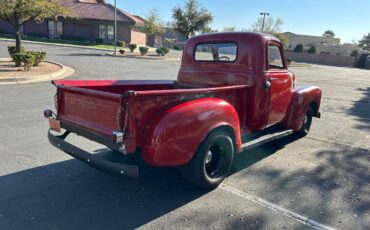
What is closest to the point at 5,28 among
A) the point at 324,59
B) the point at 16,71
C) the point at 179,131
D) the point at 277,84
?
the point at 16,71

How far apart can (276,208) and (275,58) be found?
271cm

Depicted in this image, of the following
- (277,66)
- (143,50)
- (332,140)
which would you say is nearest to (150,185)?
(277,66)

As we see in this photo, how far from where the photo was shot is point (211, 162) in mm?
4184

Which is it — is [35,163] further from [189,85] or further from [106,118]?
[189,85]

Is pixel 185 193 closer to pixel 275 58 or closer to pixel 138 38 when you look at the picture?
pixel 275 58

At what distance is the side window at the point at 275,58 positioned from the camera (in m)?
5.15

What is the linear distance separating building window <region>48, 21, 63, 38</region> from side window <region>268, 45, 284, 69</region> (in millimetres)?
39027

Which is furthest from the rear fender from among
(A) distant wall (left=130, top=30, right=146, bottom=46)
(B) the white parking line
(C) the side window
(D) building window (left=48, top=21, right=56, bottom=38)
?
(D) building window (left=48, top=21, right=56, bottom=38)

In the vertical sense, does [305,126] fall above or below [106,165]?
below

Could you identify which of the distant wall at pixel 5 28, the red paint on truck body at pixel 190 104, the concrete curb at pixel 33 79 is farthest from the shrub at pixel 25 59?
the distant wall at pixel 5 28

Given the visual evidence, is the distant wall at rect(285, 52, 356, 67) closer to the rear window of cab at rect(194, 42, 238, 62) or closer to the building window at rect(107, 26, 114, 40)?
the building window at rect(107, 26, 114, 40)

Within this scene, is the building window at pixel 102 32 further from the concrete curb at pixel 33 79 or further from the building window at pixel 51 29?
the concrete curb at pixel 33 79

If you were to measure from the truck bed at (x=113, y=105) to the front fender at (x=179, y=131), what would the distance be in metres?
0.10

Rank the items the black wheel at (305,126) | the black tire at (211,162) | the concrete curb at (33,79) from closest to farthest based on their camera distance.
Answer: the black tire at (211,162) < the black wheel at (305,126) < the concrete curb at (33,79)
